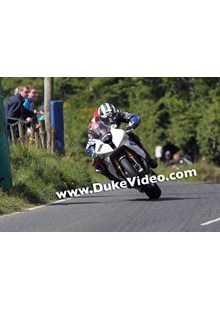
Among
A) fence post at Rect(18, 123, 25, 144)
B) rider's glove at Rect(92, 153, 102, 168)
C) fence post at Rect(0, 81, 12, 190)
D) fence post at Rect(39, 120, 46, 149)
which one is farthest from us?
fence post at Rect(39, 120, 46, 149)

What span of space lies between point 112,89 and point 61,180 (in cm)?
3658

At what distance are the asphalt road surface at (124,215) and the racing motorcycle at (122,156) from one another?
1.37 ft

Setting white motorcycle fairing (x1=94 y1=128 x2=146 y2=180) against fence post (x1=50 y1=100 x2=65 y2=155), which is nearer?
white motorcycle fairing (x1=94 y1=128 x2=146 y2=180)

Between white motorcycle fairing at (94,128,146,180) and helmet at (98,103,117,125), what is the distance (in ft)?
0.64

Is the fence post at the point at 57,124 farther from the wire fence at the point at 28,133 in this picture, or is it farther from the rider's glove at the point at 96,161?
the rider's glove at the point at 96,161

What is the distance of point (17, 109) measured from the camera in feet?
67.1

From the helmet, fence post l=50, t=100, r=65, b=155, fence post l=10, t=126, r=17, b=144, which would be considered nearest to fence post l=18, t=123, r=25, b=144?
fence post l=10, t=126, r=17, b=144

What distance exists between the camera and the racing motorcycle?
56.4ft

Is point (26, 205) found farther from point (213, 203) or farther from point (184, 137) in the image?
point (184, 137)

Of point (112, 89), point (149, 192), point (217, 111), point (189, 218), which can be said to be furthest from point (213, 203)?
point (112, 89)

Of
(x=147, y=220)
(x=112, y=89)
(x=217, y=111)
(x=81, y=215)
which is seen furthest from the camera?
(x=112, y=89)

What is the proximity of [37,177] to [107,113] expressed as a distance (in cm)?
195

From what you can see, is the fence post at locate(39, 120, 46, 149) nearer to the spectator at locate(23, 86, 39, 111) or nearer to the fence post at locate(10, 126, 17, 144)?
the spectator at locate(23, 86, 39, 111)

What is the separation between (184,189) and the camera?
21328 mm
